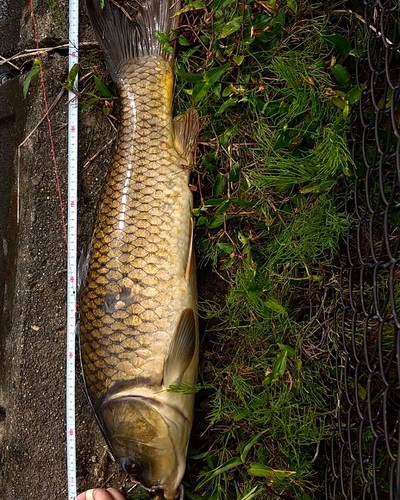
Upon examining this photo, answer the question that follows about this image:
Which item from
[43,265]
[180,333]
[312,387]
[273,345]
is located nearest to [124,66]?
[43,265]

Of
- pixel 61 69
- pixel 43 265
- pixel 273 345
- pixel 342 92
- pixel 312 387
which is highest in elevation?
pixel 61 69

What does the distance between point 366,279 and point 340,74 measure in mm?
727

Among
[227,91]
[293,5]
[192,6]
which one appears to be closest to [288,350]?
[227,91]

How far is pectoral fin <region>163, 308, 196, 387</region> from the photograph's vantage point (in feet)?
6.43

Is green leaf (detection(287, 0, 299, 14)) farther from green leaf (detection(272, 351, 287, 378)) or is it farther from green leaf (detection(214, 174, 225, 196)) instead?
green leaf (detection(272, 351, 287, 378))

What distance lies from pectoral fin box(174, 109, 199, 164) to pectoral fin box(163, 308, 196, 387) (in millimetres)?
605

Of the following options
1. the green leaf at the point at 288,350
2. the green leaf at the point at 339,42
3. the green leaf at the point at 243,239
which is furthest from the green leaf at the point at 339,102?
the green leaf at the point at 288,350

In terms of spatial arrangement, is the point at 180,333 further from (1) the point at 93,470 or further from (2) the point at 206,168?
(1) the point at 93,470

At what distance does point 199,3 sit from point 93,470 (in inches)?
76.7

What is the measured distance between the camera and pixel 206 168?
2162 millimetres

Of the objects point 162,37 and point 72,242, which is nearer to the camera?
point 162,37

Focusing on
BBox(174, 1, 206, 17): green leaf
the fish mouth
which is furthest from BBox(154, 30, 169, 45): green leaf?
the fish mouth

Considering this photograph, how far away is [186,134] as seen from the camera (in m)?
2.13

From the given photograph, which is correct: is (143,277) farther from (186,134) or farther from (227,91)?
(227,91)
